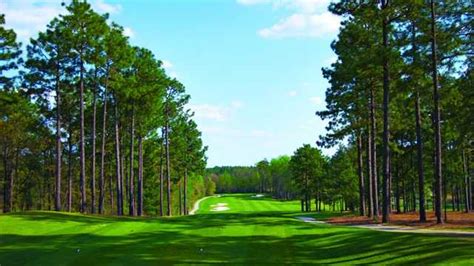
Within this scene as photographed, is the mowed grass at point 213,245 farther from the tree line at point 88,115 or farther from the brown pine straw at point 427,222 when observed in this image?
the tree line at point 88,115

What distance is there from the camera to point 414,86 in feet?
88.6

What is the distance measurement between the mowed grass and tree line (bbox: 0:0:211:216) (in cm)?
1439

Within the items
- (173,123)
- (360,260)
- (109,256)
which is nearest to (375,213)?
(360,260)

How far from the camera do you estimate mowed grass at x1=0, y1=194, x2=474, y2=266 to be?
550 inches

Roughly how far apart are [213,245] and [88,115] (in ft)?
98.1

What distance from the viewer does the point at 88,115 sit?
1718 inches

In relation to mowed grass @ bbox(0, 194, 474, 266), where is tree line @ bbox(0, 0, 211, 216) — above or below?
above

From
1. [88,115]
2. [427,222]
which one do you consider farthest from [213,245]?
[88,115]

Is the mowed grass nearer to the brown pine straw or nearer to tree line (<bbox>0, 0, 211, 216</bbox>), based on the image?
the brown pine straw

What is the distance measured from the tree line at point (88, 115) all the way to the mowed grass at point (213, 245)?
14.4 m

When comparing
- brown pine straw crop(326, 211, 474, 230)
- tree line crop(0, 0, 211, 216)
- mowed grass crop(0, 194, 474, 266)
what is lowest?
brown pine straw crop(326, 211, 474, 230)

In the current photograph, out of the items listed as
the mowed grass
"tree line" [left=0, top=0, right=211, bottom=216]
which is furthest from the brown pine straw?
"tree line" [left=0, top=0, right=211, bottom=216]

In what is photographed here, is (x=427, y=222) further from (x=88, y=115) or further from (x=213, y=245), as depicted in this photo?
(x=88, y=115)

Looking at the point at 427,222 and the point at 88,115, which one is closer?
the point at 427,222
